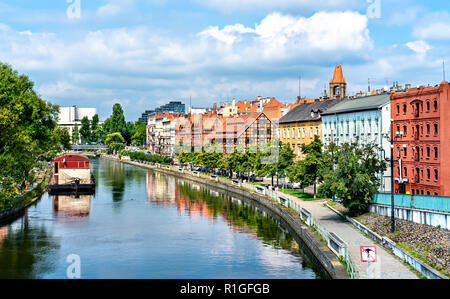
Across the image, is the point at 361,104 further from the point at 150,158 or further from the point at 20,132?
the point at 150,158

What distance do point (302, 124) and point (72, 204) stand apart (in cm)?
3893

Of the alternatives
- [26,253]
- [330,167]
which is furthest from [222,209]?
[26,253]

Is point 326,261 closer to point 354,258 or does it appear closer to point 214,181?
point 354,258

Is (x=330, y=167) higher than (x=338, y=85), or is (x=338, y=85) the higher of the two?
(x=338, y=85)

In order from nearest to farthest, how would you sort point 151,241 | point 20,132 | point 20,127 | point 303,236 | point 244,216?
1. point 303,236
2. point 151,241
3. point 20,132
4. point 244,216
5. point 20,127

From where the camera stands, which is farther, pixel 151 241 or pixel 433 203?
pixel 151 241

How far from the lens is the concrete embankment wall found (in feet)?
97.0

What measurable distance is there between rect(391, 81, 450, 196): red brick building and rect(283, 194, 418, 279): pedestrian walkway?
11801mm

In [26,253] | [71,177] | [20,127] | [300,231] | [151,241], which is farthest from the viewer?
[71,177]

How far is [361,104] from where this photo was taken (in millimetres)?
Result: 69188

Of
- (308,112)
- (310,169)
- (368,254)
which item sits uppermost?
(308,112)

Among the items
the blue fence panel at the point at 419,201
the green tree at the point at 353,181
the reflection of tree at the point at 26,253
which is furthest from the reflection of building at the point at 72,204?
the blue fence panel at the point at 419,201
